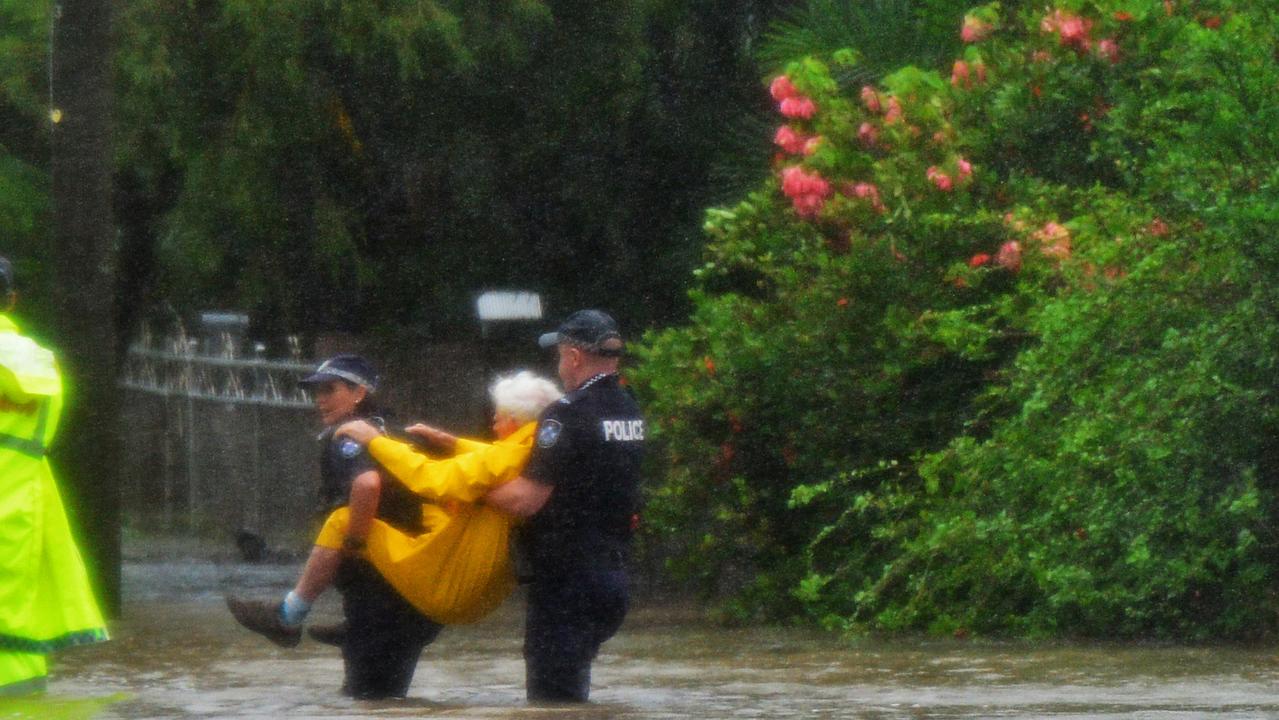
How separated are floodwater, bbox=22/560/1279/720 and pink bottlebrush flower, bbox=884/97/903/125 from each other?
2775 millimetres

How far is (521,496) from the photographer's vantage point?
21.7 ft

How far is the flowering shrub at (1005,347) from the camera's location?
876 cm

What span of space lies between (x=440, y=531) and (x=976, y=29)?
5.83 m

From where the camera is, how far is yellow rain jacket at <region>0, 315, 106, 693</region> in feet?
22.5

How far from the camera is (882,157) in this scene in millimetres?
11688

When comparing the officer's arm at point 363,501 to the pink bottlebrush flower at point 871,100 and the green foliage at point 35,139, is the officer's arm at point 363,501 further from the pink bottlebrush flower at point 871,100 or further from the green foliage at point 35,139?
the green foliage at point 35,139

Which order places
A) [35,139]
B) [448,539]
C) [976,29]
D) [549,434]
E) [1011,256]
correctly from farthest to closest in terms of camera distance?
[35,139]
[976,29]
[1011,256]
[448,539]
[549,434]

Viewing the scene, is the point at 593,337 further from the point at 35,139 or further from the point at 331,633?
the point at 35,139

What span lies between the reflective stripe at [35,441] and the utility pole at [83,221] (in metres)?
3.22

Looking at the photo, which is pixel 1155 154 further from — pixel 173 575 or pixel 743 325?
pixel 173 575

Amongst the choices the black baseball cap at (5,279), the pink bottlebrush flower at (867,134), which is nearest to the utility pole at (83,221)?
the black baseball cap at (5,279)

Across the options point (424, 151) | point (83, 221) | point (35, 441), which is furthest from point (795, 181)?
point (424, 151)

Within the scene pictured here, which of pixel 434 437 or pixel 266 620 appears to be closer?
pixel 266 620

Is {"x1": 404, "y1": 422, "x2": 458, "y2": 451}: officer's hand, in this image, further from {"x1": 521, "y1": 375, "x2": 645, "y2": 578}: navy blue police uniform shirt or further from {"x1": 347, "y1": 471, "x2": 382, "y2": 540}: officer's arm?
{"x1": 521, "y1": 375, "x2": 645, "y2": 578}: navy blue police uniform shirt
